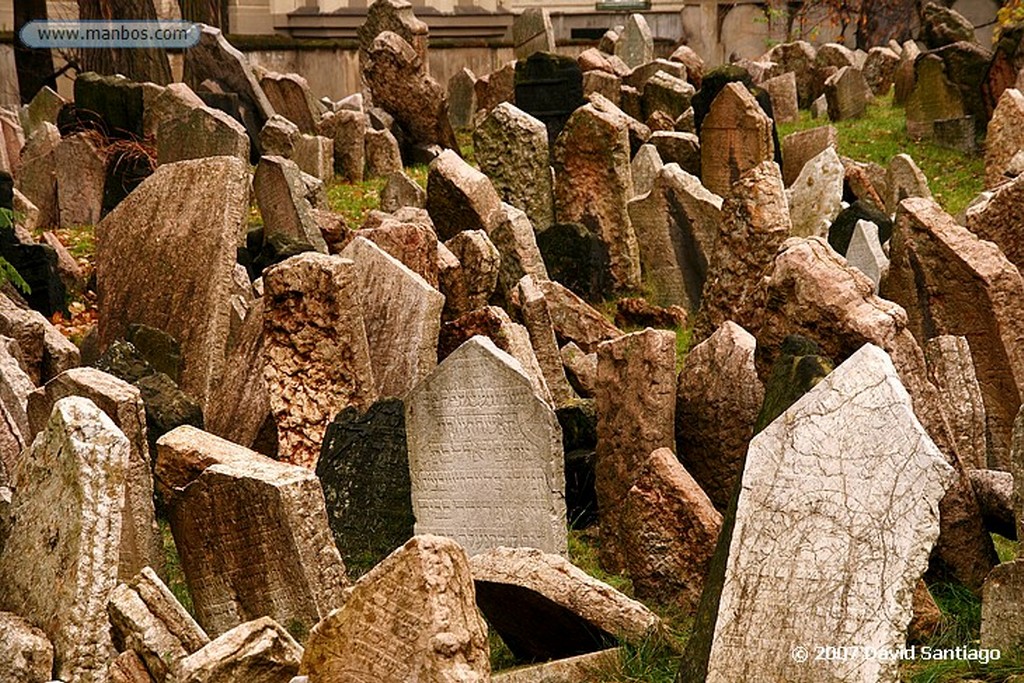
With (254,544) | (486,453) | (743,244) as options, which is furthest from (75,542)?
(743,244)

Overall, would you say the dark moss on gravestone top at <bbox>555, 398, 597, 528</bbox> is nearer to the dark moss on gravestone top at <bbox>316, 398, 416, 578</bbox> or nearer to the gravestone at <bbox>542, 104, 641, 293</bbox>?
the dark moss on gravestone top at <bbox>316, 398, 416, 578</bbox>

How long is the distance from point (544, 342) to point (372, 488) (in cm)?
217

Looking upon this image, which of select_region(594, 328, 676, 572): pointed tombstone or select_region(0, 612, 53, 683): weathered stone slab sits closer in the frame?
select_region(0, 612, 53, 683): weathered stone slab

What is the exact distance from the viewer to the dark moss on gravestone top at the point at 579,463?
816cm

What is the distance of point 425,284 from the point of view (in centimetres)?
877

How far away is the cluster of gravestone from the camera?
490 cm

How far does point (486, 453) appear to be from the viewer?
283 inches

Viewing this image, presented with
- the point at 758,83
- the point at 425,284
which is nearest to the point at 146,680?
the point at 425,284

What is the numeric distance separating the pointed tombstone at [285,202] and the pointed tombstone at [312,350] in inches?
138

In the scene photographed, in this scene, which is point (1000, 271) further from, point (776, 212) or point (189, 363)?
point (189, 363)

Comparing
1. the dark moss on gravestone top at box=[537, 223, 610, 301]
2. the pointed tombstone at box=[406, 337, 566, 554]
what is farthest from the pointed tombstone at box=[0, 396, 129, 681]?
the dark moss on gravestone top at box=[537, 223, 610, 301]

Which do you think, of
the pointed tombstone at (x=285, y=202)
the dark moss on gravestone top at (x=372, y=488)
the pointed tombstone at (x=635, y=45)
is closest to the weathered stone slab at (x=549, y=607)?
the dark moss on gravestone top at (x=372, y=488)

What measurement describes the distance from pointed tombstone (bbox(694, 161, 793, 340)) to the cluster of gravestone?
0.08 feet

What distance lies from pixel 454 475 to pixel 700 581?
1195 millimetres
